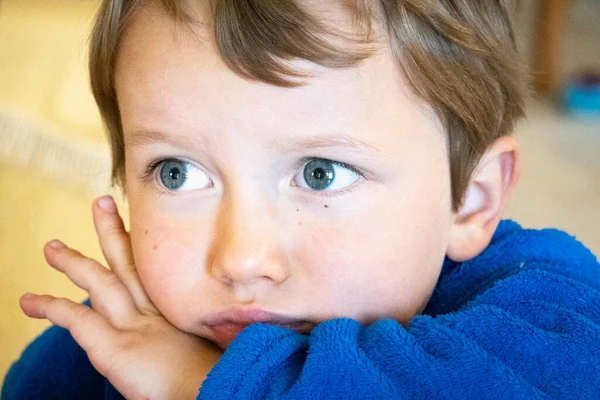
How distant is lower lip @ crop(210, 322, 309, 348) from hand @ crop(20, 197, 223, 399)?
25mm

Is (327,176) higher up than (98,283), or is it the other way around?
(327,176)

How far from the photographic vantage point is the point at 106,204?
963mm

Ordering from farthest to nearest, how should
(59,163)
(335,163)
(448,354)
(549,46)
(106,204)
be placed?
(549,46) → (59,163) → (106,204) → (335,163) → (448,354)

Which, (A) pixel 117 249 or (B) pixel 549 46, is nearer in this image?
(A) pixel 117 249

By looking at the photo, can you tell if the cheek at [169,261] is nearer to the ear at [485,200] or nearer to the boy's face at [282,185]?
the boy's face at [282,185]

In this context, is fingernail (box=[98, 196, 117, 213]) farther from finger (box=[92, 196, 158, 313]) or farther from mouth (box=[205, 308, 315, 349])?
mouth (box=[205, 308, 315, 349])

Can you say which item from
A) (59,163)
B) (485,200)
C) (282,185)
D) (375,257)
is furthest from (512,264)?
(59,163)

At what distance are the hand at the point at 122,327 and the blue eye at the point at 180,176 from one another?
0.50ft

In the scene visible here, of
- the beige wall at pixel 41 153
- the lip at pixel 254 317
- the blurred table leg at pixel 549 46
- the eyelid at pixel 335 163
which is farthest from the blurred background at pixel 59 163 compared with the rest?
the eyelid at pixel 335 163

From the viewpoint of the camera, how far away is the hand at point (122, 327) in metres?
0.76

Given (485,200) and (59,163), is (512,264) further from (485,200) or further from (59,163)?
(59,163)

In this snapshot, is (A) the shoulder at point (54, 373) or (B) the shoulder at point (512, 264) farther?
(A) the shoulder at point (54, 373)

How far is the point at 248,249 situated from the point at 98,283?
306 mm

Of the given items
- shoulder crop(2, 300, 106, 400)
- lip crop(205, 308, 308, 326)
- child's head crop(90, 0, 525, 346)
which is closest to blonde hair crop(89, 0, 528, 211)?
child's head crop(90, 0, 525, 346)
